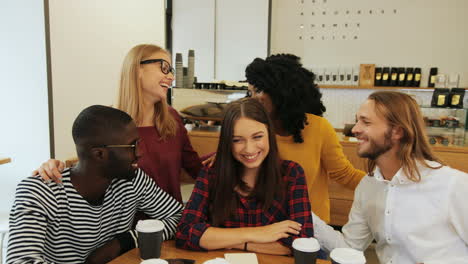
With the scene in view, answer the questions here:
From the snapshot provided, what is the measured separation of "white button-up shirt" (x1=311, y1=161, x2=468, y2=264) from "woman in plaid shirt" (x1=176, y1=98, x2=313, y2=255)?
0.19 m

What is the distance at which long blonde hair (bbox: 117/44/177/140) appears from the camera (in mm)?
1961

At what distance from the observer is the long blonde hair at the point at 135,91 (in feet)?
6.43

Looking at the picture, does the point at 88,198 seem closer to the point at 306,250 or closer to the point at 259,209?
the point at 259,209

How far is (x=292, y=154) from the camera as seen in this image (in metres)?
1.99

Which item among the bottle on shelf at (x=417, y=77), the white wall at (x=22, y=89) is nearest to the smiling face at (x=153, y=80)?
the white wall at (x=22, y=89)

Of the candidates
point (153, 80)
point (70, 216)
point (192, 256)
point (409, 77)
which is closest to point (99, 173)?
point (70, 216)

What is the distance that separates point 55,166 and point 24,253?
343mm

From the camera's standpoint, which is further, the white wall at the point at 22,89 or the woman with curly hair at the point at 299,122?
the white wall at the point at 22,89

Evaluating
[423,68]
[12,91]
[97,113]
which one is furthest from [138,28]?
[423,68]

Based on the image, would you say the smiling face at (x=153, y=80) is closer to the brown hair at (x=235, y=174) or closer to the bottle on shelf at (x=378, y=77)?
the brown hair at (x=235, y=174)

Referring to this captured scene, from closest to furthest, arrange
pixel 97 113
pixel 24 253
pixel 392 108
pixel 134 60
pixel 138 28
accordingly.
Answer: pixel 24 253
pixel 97 113
pixel 392 108
pixel 134 60
pixel 138 28

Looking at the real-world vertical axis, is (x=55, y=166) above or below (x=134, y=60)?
below

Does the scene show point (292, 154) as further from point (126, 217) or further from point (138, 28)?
point (138, 28)

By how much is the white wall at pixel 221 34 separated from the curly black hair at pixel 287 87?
342 cm
